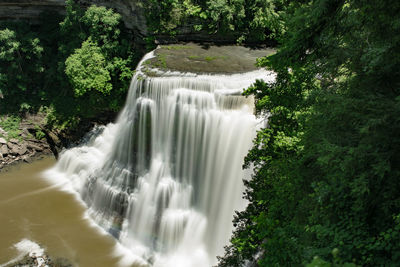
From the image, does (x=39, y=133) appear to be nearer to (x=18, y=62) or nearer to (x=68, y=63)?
(x=18, y=62)

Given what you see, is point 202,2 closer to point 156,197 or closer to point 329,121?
point 156,197

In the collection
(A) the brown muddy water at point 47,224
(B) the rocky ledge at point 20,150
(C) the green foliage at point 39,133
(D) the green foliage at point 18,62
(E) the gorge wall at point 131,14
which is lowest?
(A) the brown muddy water at point 47,224

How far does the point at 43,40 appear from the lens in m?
21.7

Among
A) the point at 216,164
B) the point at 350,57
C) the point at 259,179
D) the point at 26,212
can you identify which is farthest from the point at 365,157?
the point at 26,212

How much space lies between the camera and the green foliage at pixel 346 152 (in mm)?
4133

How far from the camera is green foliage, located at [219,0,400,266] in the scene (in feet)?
13.6

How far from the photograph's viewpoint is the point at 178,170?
45.1 ft

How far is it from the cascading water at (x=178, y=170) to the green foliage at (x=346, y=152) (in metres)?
4.73

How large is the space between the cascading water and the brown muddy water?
2.91 feet

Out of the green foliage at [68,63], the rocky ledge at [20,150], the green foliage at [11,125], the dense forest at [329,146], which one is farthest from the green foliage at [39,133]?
the dense forest at [329,146]

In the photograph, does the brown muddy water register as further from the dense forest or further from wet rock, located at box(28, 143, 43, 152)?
the dense forest

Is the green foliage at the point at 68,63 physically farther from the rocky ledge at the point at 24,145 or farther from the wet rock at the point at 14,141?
the wet rock at the point at 14,141

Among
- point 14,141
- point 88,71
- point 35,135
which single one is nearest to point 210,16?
point 88,71

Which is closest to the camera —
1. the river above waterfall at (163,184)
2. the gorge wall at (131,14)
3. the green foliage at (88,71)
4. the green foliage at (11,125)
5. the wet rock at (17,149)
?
the river above waterfall at (163,184)
